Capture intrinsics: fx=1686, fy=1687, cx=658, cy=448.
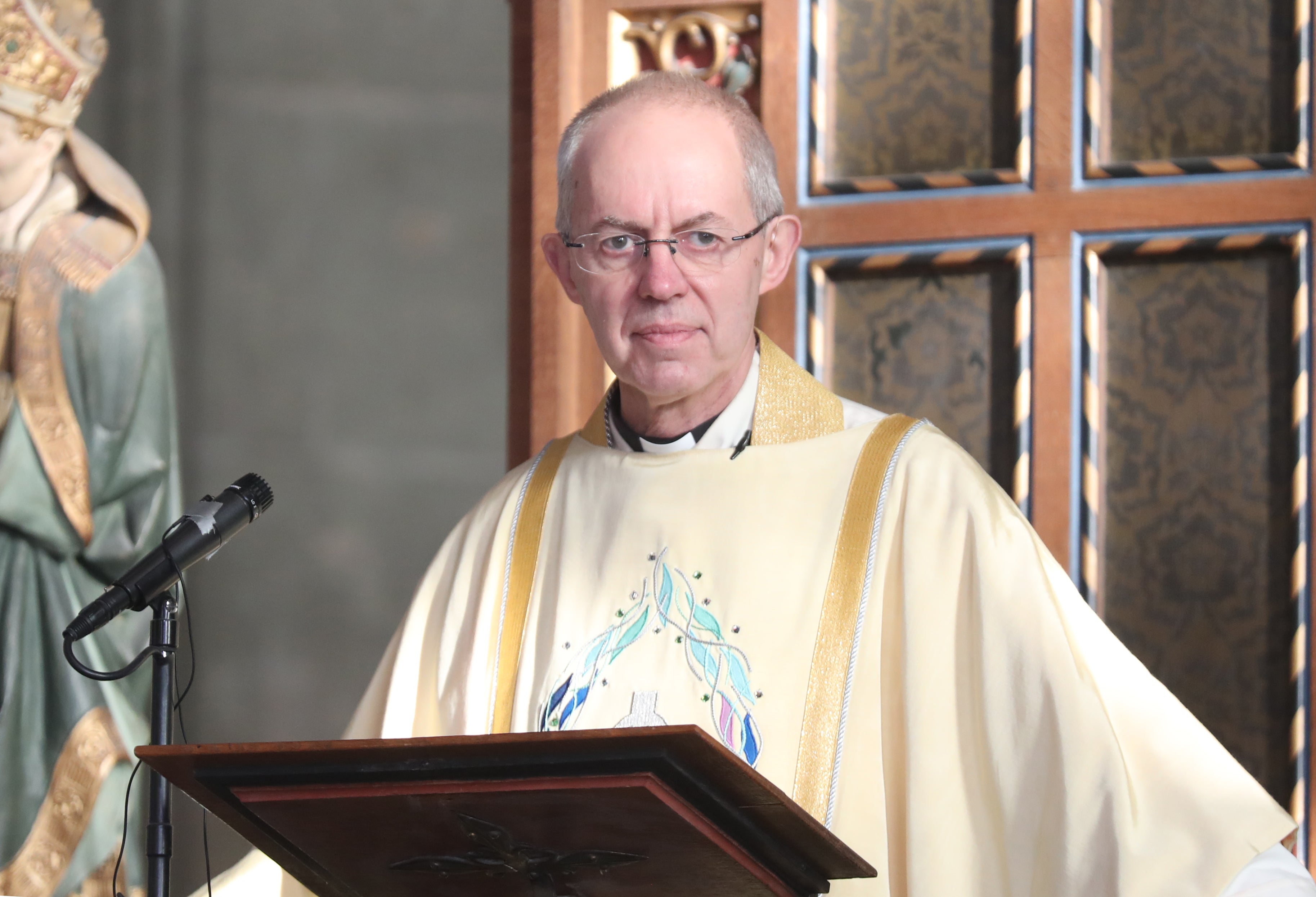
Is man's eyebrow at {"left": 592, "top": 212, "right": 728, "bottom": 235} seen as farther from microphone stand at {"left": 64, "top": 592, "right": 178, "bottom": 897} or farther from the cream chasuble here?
microphone stand at {"left": 64, "top": 592, "right": 178, "bottom": 897}

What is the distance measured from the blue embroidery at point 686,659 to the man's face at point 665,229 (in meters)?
0.30

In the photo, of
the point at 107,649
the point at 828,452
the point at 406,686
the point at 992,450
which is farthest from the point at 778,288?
the point at 107,649

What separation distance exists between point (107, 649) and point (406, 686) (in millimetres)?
1517

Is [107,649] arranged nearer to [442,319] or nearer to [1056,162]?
[442,319]

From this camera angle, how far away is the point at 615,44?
3.67 metres

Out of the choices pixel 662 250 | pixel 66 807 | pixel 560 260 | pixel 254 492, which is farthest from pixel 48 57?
pixel 662 250

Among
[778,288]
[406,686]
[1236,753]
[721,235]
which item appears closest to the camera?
[721,235]

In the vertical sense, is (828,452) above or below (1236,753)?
above

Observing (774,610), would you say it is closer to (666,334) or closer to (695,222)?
(666,334)

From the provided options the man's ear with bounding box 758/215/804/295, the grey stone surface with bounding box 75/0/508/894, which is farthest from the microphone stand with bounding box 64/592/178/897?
the grey stone surface with bounding box 75/0/508/894

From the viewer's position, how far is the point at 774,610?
2459 millimetres

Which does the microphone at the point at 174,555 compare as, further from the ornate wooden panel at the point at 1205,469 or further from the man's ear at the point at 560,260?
the ornate wooden panel at the point at 1205,469

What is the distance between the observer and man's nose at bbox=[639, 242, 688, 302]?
8.02 feet

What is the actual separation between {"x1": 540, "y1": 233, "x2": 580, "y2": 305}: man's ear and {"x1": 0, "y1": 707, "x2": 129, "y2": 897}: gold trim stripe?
6.24 feet
